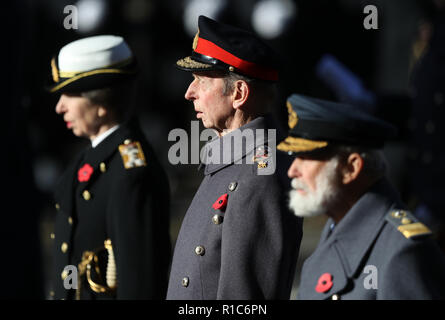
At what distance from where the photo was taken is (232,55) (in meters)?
3.84

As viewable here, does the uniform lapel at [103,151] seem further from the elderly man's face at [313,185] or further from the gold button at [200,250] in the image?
the elderly man's face at [313,185]

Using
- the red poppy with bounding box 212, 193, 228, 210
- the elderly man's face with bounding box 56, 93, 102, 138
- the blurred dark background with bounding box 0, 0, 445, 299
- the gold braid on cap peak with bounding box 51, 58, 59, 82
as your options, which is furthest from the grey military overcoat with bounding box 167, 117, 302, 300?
the blurred dark background with bounding box 0, 0, 445, 299

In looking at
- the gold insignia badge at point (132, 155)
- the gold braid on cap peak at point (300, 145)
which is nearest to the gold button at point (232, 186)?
the gold braid on cap peak at point (300, 145)

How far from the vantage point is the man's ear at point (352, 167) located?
348cm

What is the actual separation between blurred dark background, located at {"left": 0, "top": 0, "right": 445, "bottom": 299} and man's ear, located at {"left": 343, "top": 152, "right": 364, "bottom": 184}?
328 cm

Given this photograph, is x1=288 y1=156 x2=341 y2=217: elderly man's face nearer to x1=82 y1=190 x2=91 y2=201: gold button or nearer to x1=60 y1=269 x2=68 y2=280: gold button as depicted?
x1=82 y1=190 x2=91 y2=201: gold button

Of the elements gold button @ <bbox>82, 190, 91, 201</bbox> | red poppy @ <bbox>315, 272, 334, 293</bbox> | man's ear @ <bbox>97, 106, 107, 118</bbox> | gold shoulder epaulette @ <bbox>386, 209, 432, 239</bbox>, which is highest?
man's ear @ <bbox>97, 106, 107, 118</bbox>

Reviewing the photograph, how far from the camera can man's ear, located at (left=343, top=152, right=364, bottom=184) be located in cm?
348

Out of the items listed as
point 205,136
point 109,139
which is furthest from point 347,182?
point 109,139

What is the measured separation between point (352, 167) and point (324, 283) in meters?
0.50

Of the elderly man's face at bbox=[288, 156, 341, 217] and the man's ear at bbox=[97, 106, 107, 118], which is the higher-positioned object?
the man's ear at bbox=[97, 106, 107, 118]

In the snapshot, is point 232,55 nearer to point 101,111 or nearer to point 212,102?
point 212,102

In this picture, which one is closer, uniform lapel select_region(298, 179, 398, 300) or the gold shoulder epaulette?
the gold shoulder epaulette

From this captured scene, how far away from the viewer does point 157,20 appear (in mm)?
16328
